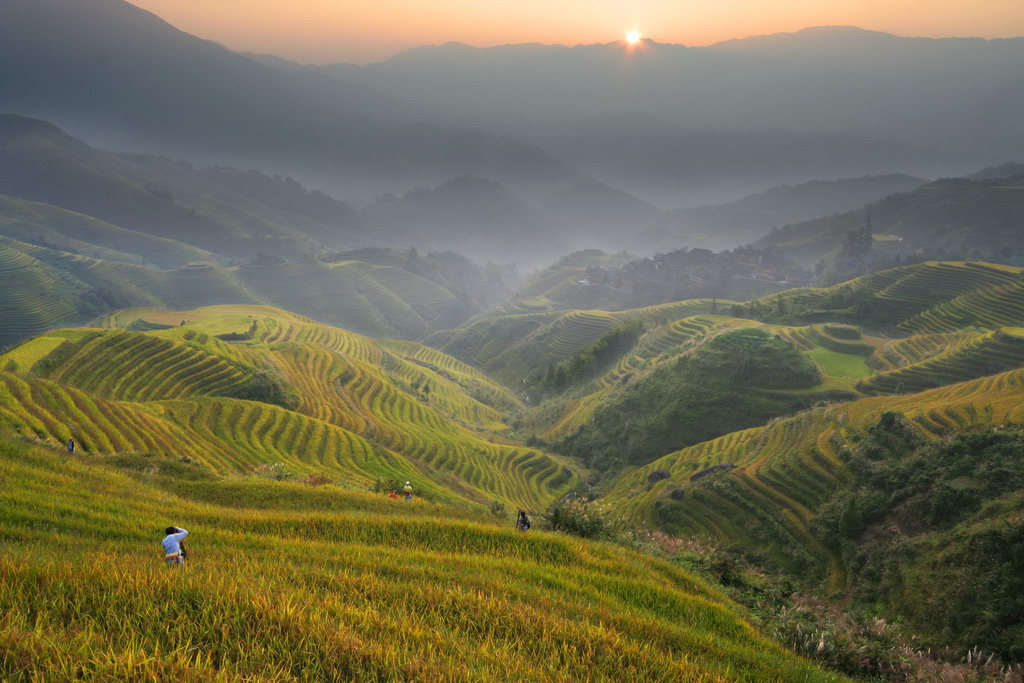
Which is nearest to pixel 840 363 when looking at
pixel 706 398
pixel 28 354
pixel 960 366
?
pixel 960 366

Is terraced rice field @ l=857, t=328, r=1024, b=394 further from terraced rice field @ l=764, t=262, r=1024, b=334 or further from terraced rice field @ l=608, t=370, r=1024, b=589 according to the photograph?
terraced rice field @ l=764, t=262, r=1024, b=334

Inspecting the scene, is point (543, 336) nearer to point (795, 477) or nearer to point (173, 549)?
point (795, 477)

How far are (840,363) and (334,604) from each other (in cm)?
8207

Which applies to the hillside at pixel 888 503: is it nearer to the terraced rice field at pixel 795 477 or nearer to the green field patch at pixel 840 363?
the terraced rice field at pixel 795 477

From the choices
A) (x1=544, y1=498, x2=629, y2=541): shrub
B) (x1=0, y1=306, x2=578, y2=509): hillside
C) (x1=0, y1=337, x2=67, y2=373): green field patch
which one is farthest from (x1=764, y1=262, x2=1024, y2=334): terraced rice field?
(x1=0, y1=337, x2=67, y2=373): green field patch

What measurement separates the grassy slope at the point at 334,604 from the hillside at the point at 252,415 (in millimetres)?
13054

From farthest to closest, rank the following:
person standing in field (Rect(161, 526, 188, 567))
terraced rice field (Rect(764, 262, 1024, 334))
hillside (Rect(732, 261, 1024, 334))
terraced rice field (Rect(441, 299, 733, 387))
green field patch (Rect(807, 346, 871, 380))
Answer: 1. terraced rice field (Rect(441, 299, 733, 387))
2. hillside (Rect(732, 261, 1024, 334))
3. terraced rice field (Rect(764, 262, 1024, 334))
4. green field patch (Rect(807, 346, 871, 380))
5. person standing in field (Rect(161, 526, 188, 567))

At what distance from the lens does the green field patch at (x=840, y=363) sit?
211 ft

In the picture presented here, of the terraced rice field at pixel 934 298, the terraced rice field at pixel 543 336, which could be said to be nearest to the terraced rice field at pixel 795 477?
the terraced rice field at pixel 934 298

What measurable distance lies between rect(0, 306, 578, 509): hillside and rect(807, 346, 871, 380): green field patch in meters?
41.0

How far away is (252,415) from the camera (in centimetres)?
4006

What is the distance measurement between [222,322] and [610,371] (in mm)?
88875

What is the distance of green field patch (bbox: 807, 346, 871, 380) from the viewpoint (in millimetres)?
64312

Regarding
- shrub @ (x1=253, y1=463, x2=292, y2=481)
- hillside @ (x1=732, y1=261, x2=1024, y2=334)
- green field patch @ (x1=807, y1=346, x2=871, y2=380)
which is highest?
hillside @ (x1=732, y1=261, x2=1024, y2=334)
